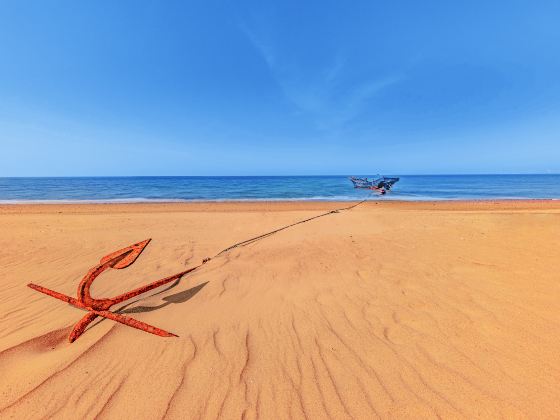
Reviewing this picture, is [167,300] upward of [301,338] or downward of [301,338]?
downward

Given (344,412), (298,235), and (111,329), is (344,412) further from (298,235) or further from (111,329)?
(298,235)

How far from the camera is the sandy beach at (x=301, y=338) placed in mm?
2133

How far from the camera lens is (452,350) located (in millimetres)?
2736

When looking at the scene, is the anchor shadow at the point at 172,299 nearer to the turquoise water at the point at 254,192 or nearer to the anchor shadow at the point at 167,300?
the anchor shadow at the point at 167,300

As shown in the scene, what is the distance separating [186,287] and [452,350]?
3978 mm

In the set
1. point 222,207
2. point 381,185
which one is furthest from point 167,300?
point 381,185

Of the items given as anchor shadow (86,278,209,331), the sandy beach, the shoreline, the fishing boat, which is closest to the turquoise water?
the fishing boat

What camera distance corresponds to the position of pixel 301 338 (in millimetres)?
3074

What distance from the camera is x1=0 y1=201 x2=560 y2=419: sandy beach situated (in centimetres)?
213

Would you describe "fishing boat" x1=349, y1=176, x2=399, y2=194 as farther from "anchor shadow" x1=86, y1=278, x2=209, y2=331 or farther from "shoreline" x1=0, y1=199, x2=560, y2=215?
"anchor shadow" x1=86, y1=278, x2=209, y2=331

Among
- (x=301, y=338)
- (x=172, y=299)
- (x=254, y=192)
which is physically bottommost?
(x=254, y=192)

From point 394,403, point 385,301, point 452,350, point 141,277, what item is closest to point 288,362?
point 394,403

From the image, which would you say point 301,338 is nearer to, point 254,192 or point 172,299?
point 172,299

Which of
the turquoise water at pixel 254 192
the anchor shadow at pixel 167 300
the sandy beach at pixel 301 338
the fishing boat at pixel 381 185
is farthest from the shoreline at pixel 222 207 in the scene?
the anchor shadow at pixel 167 300
